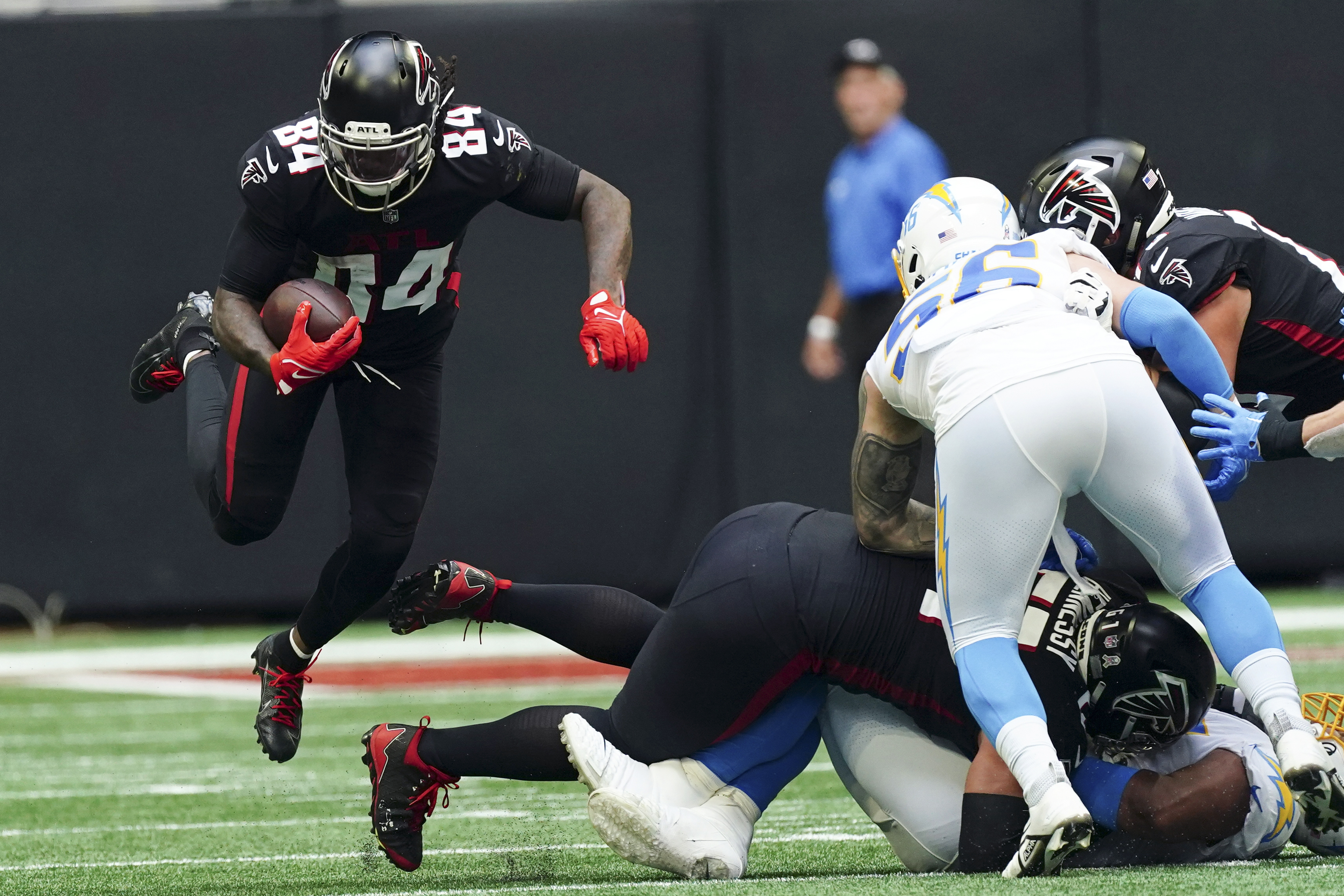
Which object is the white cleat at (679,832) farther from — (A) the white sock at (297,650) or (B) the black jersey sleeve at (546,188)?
(B) the black jersey sleeve at (546,188)

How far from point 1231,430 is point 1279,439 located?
0.10 meters

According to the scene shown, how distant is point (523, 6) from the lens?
26.7ft

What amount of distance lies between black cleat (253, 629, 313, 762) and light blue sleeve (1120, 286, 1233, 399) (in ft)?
6.86

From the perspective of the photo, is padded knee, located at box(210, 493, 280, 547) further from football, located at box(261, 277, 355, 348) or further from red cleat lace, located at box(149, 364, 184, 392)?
football, located at box(261, 277, 355, 348)

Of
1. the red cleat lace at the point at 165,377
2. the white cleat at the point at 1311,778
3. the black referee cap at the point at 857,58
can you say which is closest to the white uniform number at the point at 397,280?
the red cleat lace at the point at 165,377

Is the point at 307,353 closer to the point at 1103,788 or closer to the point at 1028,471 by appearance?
the point at 1028,471

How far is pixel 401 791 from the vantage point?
3129mm

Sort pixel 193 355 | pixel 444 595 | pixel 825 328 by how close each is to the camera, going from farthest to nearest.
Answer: pixel 825 328
pixel 193 355
pixel 444 595

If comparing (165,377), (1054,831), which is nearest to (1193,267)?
(1054,831)

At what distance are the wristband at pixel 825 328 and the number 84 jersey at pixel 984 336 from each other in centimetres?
478

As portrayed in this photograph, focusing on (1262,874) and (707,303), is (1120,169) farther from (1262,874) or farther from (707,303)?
(707,303)

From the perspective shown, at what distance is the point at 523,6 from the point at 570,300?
1458 millimetres

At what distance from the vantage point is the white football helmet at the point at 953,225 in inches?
119

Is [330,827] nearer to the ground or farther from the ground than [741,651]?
nearer to the ground
